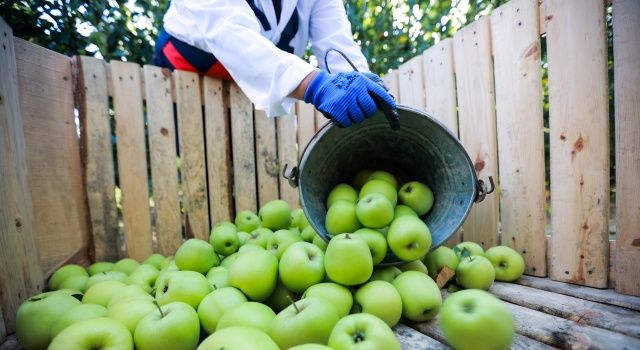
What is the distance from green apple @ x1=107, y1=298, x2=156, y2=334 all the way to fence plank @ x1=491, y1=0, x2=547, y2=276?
5.35ft

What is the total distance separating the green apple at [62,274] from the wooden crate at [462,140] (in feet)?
0.39

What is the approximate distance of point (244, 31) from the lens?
5.46 ft

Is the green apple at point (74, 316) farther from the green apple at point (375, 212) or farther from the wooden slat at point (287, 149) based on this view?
the wooden slat at point (287, 149)

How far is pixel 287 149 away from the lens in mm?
2494

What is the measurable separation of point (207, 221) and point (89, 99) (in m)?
0.97

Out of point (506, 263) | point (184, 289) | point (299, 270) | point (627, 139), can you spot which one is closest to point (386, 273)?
point (299, 270)

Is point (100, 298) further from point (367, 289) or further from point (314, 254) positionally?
point (367, 289)

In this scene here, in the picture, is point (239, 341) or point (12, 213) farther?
point (12, 213)

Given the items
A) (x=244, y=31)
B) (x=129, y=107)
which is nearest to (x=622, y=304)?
(x=244, y=31)

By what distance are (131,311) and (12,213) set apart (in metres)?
0.62

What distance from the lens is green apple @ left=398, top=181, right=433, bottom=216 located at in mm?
1615

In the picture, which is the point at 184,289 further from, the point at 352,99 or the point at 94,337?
the point at 352,99

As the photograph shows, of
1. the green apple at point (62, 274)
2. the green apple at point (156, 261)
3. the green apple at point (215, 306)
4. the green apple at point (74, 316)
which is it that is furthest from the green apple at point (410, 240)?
the green apple at point (62, 274)

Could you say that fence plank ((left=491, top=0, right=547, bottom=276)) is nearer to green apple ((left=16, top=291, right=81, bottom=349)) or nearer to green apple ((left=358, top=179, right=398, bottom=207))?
green apple ((left=358, top=179, right=398, bottom=207))
